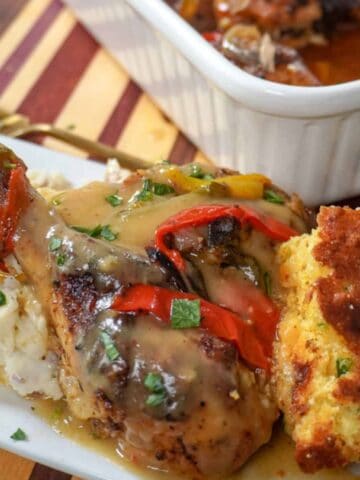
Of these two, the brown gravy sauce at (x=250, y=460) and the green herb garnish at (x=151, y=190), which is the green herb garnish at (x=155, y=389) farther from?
the green herb garnish at (x=151, y=190)

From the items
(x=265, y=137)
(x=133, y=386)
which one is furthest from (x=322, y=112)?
(x=133, y=386)

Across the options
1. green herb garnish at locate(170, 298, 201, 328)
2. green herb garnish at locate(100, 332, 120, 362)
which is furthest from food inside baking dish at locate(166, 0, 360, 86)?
green herb garnish at locate(100, 332, 120, 362)

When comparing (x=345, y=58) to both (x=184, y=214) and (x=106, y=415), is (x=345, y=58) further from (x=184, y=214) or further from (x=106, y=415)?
(x=106, y=415)

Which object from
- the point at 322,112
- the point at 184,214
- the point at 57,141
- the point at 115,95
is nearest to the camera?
the point at 184,214

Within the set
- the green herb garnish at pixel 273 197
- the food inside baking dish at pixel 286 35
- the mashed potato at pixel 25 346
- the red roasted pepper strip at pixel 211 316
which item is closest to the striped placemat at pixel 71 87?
the food inside baking dish at pixel 286 35

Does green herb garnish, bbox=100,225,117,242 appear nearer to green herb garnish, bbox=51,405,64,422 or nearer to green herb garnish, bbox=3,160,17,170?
green herb garnish, bbox=3,160,17,170

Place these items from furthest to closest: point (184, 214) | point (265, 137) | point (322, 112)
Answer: point (265, 137), point (322, 112), point (184, 214)

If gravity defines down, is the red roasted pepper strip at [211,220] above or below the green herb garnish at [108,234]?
below
